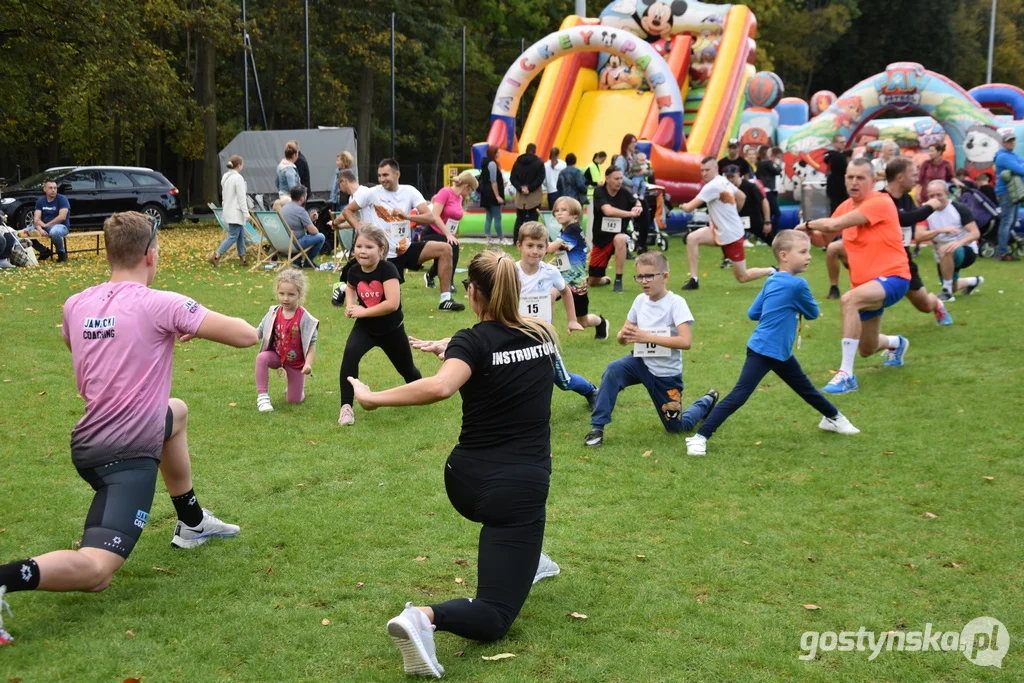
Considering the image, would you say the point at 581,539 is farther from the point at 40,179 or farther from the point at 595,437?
the point at 40,179

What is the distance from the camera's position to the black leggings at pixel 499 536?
402cm

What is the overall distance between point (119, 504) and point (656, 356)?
155 inches

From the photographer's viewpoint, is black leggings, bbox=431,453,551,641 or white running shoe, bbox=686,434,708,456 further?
white running shoe, bbox=686,434,708,456

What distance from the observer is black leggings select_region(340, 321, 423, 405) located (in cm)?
779

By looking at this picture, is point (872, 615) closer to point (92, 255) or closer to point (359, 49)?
point (92, 255)

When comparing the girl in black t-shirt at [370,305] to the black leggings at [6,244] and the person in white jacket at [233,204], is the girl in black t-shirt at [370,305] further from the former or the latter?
the black leggings at [6,244]

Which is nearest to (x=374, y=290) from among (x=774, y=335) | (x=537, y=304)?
(x=537, y=304)

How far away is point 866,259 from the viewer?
8906 mm

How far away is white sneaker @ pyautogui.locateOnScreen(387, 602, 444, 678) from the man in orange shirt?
19.0 ft

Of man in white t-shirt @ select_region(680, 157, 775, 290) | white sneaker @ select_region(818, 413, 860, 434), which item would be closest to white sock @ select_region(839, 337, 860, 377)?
white sneaker @ select_region(818, 413, 860, 434)

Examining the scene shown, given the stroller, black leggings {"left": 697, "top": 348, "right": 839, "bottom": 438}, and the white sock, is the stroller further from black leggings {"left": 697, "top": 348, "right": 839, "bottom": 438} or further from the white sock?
black leggings {"left": 697, "top": 348, "right": 839, "bottom": 438}

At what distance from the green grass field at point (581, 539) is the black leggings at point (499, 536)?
0.66ft

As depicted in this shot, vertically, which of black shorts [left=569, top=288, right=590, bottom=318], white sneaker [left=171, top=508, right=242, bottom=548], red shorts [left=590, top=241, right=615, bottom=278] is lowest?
white sneaker [left=171, top=508, right=242, bottom=548]

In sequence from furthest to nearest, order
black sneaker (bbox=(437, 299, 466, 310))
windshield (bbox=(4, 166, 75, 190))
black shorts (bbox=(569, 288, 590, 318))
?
windshield (bbox=(4, 166, 75, 190))
black sneaker (bbox=(437, 299, 466, 310))
black shorts (bbox=(569, 288, 590, 318))
